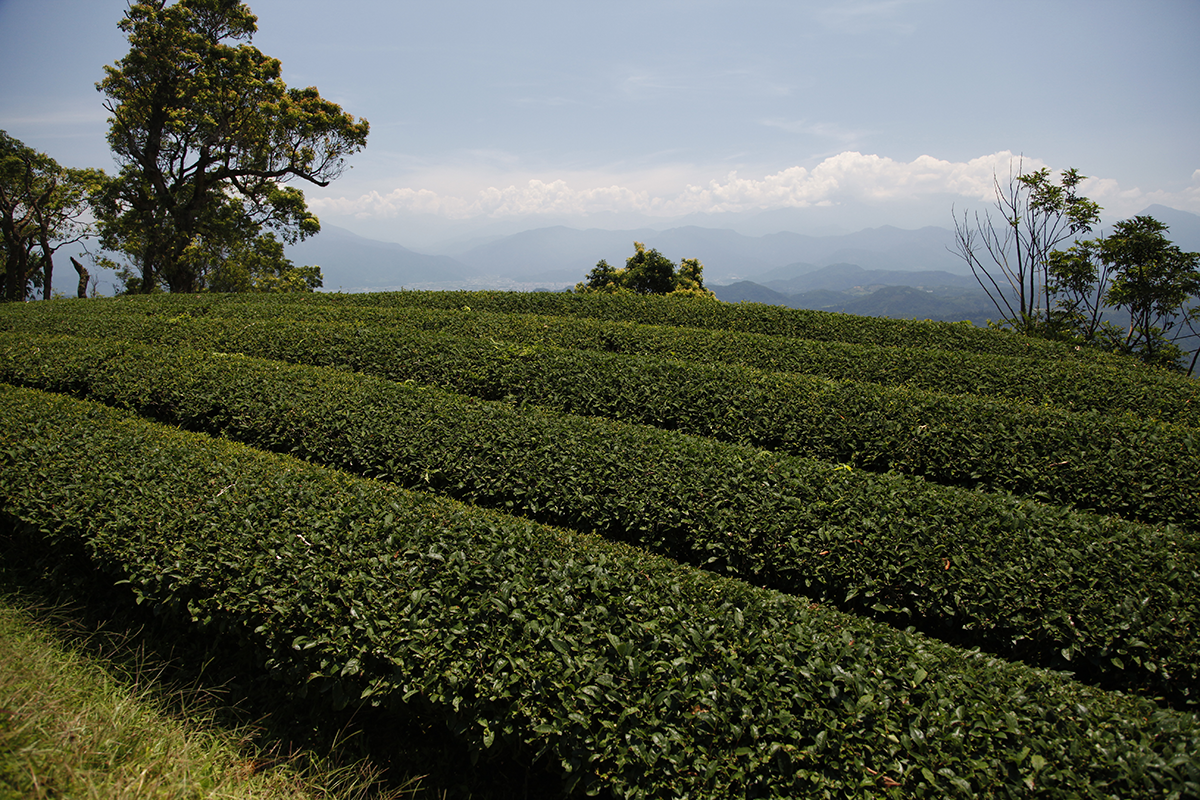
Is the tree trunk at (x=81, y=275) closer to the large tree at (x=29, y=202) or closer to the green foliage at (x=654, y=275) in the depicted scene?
the large tree at (x=29, y=202)

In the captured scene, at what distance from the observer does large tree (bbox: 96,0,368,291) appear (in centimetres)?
2320

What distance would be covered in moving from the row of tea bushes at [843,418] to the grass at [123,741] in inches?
204

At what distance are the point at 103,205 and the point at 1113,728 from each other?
37.9m

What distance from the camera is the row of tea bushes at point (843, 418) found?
6000mm

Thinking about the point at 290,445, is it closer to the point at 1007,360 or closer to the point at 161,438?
the point at 161,438

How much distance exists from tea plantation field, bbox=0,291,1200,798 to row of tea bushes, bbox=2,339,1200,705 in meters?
0.03

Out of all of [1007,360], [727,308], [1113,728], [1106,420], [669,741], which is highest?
[727,308]

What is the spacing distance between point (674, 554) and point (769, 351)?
599 centimetres

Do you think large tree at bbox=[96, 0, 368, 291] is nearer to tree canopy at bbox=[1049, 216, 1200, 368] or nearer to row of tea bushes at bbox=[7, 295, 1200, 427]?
row of tea bushes at bbox=[7, 295, 1200, 427]

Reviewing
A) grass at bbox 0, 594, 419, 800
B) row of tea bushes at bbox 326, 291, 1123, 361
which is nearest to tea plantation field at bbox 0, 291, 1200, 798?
grass at bbox 0, 594, 419, 800

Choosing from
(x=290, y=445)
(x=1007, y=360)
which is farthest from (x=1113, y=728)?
(x=1007, y=360)

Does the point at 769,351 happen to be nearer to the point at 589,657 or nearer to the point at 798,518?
the point at 798,518

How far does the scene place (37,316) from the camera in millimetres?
13453

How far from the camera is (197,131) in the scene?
80.1 ft
